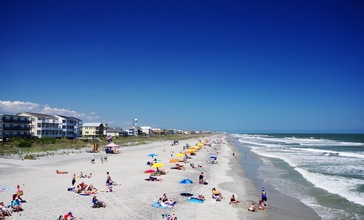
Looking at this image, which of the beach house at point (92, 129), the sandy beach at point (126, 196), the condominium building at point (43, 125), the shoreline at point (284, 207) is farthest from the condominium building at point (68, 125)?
the shoreline at point (284, 207)

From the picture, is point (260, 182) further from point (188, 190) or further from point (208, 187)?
point (188, 190)

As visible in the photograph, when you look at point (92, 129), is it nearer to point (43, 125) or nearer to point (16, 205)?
point (43, 125)

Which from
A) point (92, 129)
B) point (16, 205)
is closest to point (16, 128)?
point (92, 129)

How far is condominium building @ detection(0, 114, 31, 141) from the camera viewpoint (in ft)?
194

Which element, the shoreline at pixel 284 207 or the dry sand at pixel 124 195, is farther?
the shoreline at pixel 284 207

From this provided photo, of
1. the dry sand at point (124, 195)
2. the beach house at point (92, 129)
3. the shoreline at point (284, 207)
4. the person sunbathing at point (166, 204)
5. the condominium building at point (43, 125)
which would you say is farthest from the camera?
the beach house at point (92, 129)

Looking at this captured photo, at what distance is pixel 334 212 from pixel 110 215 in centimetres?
1263

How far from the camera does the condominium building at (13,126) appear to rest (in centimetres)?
5906

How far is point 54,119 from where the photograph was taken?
7444cm

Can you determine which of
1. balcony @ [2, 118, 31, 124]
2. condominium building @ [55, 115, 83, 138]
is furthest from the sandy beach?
condominium building @ [55, 115, 83, 138]

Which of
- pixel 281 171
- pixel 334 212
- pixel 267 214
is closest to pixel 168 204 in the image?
pixel 267 214

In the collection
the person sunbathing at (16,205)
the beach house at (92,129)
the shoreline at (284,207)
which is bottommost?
the shoreline at (284,207)

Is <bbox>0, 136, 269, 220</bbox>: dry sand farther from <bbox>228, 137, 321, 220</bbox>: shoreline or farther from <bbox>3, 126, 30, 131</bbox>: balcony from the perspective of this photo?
<bbox>3, 126, 30, 131</bbox>: balcony

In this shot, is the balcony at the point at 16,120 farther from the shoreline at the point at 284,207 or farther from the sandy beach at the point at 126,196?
the shoreline at the point at 284,207
